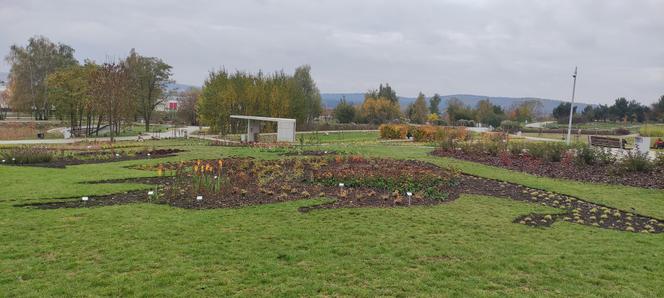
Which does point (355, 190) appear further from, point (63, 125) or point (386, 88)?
point (386, 88)

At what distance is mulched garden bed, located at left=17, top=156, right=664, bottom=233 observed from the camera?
8672 mm

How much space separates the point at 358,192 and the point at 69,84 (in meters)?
35.6

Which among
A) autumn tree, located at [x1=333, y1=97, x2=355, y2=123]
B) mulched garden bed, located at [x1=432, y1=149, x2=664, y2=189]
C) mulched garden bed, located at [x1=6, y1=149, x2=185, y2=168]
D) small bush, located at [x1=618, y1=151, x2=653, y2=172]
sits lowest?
mulched garden bed, located at [x1=6, y1=149, x2=185, y2=168]

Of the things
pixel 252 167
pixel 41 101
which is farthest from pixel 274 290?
pixel 41 101

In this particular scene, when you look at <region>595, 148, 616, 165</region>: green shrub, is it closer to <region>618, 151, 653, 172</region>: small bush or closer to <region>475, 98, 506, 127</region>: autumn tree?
<region>618, 151, 653, 172</region>: small bush

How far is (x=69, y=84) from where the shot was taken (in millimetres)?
36812

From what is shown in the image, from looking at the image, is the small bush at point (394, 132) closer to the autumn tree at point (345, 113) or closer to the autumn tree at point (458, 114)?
the autumn tree at point (345, 113)

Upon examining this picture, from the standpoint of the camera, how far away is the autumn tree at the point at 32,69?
52844 mm

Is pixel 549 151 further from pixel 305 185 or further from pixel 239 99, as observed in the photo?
pixel 239 99

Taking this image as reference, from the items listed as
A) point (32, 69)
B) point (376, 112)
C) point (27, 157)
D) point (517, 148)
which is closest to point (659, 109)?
point (376, 112)

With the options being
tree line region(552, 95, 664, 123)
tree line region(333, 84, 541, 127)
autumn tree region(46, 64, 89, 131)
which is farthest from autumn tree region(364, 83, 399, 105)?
autumn tree region(46, 64, 89, 131)

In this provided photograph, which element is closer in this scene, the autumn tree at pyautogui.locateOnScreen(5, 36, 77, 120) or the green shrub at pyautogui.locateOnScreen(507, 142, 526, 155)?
the green shrub at pyautogui.locateOnScreen(507, 142, 526, 155)

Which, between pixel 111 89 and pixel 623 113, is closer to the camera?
pixel 111 89

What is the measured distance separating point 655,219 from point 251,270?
799cm
